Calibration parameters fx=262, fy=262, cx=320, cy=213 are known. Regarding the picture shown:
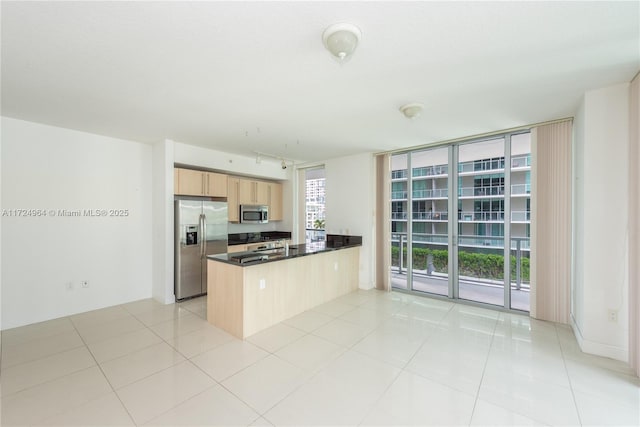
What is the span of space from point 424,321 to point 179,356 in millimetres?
2877

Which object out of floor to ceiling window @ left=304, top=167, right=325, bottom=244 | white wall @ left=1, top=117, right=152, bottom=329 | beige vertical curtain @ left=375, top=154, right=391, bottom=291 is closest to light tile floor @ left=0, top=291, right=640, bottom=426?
white wall @ left=1, top=117, right=152, bottom=329

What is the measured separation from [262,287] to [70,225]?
286 centimetres

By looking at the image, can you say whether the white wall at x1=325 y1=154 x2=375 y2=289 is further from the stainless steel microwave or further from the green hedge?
the stainless steel microwave

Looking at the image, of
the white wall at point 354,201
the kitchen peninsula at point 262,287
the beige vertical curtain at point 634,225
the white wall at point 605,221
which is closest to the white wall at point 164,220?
the kitchen peninsula at point 262,287

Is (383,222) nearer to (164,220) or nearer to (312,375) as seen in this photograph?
(312,375)

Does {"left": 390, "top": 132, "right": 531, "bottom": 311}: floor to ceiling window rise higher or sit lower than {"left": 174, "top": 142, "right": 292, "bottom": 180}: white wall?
lower

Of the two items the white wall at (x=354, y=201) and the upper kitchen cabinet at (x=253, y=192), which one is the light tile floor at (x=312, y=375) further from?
the upper kitchen cabinet at (x=253, y=192)

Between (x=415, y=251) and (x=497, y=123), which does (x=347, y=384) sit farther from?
(x=497, y=123)

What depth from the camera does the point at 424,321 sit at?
11.3ft

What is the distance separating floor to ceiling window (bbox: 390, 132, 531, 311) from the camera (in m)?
3.77

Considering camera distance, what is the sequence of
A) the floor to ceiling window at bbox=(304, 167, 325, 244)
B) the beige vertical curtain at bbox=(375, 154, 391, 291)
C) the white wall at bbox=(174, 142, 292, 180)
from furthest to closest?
the floor to ceiling window at bbox=(304, 167, 325, 244) < the beige vertical curtain at bbox=(375, 154, 391, 291) < the white wall at bbox=(174, 142, 292, 180)

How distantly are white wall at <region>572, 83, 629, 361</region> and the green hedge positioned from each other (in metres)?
1.27

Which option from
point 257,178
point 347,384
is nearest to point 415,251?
point 347,384

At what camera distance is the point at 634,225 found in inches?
91.3
